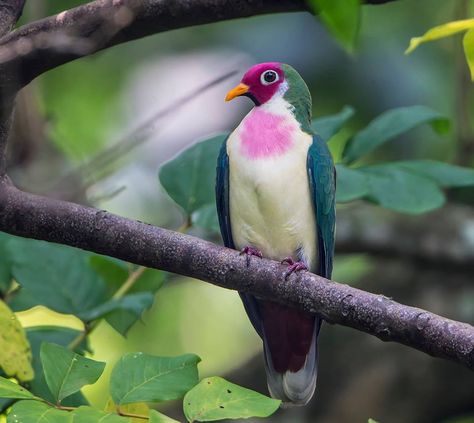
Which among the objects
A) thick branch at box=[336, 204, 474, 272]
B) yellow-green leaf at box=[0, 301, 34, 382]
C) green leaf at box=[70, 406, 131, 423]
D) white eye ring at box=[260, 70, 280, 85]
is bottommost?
thick branch at box=[336, 204, 474, 272]

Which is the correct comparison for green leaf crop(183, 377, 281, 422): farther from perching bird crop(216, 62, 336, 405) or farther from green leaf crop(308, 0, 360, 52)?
perching bird crop(216, 62, 336, 405)

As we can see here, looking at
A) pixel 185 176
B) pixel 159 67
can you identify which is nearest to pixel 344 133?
pixel 159 67

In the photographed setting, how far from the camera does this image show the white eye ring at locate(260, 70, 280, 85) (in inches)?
134

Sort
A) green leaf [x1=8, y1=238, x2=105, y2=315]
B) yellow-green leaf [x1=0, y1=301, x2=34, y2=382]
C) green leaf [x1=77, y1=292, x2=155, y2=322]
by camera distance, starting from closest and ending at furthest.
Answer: yellow-green leaf [x1=0, y1=301, x2=34, y2=382]
green leaf [x1=77, y1=292, x2=155, y2=322]
green leaf [x1=8, y1=238, x2=105, y2=315]

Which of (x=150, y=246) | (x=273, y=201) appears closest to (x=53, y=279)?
(x=273, y=201)

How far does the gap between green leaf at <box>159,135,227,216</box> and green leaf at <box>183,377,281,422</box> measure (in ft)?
3.87

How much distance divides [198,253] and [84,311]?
828mm

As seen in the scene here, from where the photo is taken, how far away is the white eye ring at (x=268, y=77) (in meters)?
3.40

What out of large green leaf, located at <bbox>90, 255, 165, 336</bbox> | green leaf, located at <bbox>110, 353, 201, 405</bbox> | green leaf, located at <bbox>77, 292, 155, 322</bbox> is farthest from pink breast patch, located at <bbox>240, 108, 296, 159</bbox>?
green leaf, located at <bbox>110, 353, 201, 405</bbox>

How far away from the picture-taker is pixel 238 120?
20.3 feet

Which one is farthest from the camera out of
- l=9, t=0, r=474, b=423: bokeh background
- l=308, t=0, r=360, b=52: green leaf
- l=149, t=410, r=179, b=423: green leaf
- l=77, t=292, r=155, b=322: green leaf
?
l=9, t=0, r=474, b=423: bokeh background

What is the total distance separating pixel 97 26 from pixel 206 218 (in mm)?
1058

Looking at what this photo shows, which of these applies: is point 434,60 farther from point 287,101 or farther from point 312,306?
point 312,306

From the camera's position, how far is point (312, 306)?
218cm
